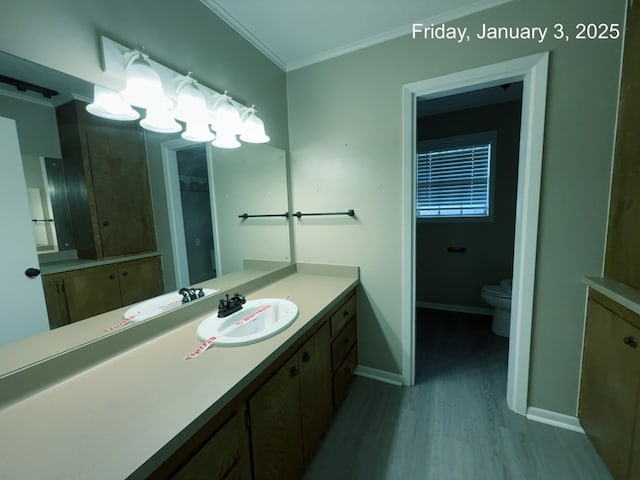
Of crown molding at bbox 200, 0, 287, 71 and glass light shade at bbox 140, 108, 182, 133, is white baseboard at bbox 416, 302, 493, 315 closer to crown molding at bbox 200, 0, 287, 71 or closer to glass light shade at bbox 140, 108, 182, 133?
crown molding at bbox 200, 0, 287, 71

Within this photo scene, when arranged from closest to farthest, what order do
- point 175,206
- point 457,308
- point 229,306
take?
1. point 175,206
2. point 229,306
3. point 457,308

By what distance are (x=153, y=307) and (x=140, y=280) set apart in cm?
13

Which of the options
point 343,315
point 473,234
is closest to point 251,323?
point 343,315

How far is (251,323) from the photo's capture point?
4.38 feet

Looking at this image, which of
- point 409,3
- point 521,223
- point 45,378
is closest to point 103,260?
point 45,378

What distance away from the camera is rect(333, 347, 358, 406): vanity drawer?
5.24 ft

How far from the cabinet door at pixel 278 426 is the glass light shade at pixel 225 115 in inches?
48.3

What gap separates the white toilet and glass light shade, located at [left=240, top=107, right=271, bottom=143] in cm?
246

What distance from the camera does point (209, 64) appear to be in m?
1.39

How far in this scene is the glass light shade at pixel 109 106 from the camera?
938mm

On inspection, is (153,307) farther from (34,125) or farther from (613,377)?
(613,377)

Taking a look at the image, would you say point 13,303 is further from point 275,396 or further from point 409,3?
point 409,3

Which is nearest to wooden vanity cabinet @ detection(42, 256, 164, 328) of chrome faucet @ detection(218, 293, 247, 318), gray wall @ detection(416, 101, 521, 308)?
chrome faucet @ detection(218, 293, 247, 318)

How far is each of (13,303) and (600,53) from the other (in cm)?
251
